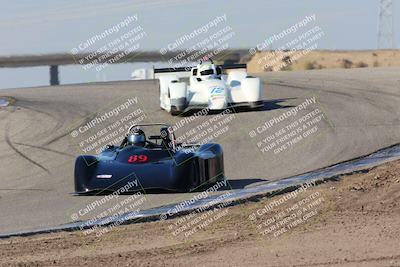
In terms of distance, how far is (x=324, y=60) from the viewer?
67062 millimetres

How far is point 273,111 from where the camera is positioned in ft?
88.2

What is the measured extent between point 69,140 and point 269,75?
1994 cm

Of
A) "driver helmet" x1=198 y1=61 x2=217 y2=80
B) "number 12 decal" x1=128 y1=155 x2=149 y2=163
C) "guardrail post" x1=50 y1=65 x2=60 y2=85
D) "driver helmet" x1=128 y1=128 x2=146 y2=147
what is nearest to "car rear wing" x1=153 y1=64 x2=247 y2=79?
"driver helmet" x1=198 y1=61 x2=217 y2=80

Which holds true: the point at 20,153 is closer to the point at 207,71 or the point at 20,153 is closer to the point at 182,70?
the point at 207,71

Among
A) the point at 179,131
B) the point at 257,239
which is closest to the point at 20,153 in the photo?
the point at 179,131

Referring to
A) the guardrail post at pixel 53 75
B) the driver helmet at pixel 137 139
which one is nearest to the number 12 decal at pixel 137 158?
the driver helmet at pixel 137 139

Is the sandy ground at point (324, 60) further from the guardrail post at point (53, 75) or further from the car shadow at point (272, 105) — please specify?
the car shadow at point (272, 105)

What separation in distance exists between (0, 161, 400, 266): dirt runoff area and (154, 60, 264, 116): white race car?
13.8 m

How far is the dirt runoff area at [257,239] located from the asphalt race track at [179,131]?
6.96 feet

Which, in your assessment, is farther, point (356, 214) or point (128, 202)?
point (128, 202)

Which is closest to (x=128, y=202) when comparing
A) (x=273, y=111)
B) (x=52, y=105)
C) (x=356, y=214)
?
(x=356, y=214)

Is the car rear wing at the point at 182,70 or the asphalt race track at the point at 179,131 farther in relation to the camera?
the car rear wing at the point at 182,70

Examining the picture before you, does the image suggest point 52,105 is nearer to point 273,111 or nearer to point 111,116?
point 111,116

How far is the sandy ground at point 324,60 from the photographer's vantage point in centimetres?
6291
